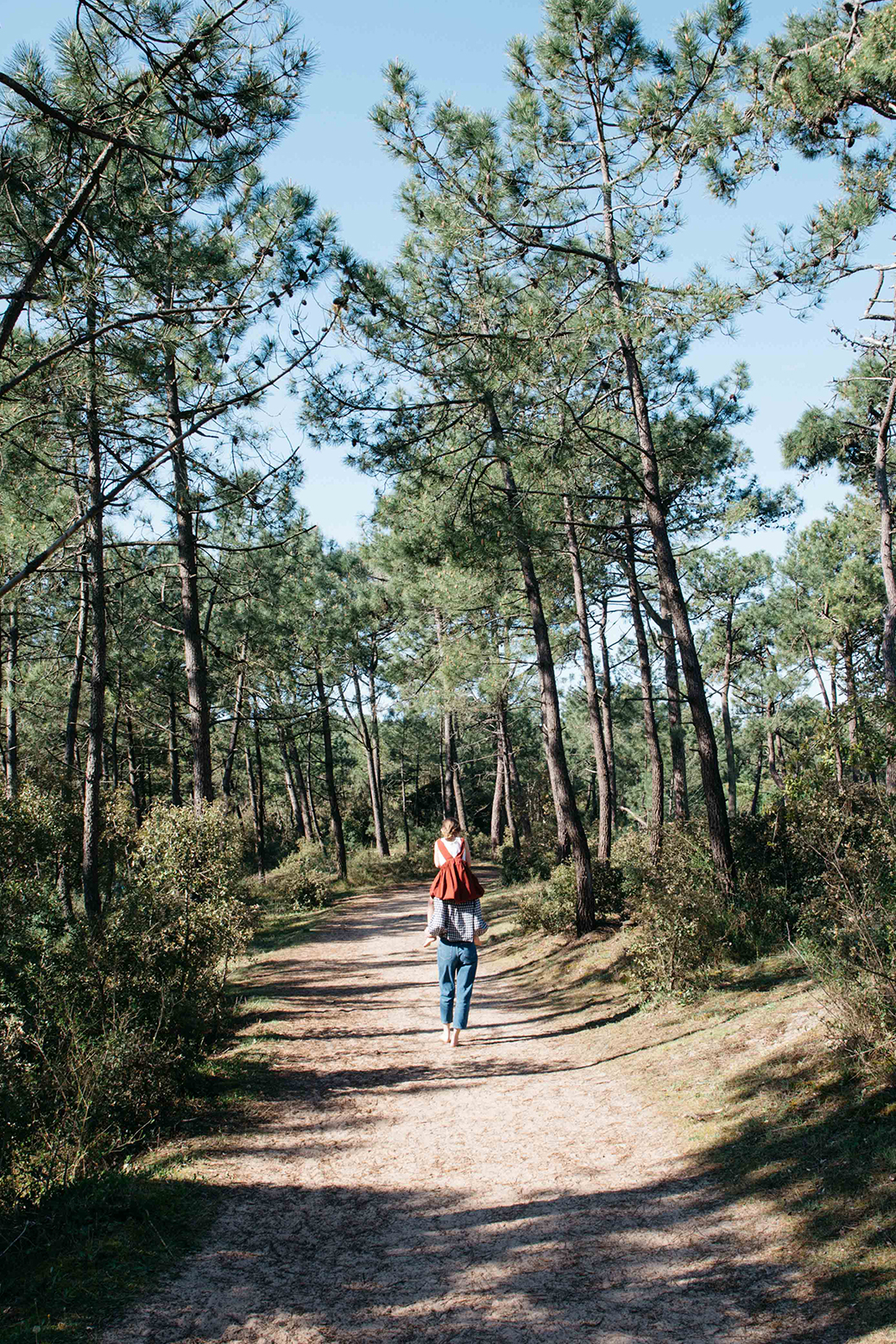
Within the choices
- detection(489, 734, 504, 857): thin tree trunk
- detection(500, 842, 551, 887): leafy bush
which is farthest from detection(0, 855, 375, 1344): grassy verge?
detection(489, 734, 504, 857): thin tree trunk

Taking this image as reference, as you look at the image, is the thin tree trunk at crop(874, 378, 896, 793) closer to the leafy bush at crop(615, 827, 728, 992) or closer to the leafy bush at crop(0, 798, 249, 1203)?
the leafy bush at crop(615, 827, 728, 992)

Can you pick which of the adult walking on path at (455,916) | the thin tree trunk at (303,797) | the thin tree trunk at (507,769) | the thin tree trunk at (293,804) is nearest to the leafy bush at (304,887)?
the thin tree trunk at (507,769)

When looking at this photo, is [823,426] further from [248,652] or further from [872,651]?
[248,652]

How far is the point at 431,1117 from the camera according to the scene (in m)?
5.81

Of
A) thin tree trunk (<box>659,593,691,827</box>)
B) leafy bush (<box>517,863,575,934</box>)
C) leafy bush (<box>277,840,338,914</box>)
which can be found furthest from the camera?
leafy bush (<box>277,840,338,914</box>)

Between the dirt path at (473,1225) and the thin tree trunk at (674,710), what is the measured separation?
649cm

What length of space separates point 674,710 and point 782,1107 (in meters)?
13.3

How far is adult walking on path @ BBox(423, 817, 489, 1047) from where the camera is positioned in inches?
288

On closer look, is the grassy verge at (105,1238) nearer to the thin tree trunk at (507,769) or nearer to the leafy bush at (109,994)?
the leafy bush at (109,994)

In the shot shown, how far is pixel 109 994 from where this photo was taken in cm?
614

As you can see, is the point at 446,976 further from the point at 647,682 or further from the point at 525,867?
the point at 525,867

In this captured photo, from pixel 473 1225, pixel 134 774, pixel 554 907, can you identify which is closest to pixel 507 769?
pixel 134 774

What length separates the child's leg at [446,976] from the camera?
7.38 m

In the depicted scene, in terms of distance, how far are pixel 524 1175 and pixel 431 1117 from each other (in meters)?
1.18
